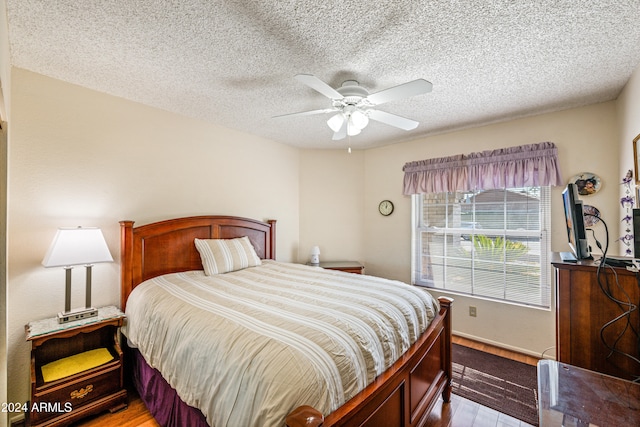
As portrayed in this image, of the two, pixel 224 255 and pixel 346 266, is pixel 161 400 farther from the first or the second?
pixel 346 266

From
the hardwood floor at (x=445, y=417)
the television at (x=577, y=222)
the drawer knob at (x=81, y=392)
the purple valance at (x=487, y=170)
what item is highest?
the purple valance at (x=487, y=170)

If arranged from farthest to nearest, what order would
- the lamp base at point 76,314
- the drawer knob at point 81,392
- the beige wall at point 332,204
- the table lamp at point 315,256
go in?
the beige wall at point 332,204, the table lamp at point 315,256, the lamp base at point 76,314, the drawer knob at point 81,392

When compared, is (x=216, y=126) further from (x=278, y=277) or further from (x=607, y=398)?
(x=607, y=398)

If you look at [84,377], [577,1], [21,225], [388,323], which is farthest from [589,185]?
[21,225]

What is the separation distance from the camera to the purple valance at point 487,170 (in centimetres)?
281

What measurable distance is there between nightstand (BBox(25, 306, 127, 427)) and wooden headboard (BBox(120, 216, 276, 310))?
359mm

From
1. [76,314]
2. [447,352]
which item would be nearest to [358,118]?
[447,352]

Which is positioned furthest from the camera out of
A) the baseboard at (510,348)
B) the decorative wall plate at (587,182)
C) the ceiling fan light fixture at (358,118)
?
the baseboard at (510,348)

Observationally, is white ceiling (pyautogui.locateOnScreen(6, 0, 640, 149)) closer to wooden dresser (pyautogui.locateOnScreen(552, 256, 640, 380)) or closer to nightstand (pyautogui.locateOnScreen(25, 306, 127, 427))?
wooden dresser (pyautogui.locateOnScreen(552, 256, 640, 380))

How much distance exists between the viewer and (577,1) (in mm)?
1383

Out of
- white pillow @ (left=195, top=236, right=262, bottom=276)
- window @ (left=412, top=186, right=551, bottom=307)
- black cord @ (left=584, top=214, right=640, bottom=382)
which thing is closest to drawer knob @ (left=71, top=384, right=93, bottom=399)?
white pillow @ (left=195, top=236, right=262, bottom=276)

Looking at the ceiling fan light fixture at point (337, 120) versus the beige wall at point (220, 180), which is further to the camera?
the ceiling fan light fixture at point (337, 120)

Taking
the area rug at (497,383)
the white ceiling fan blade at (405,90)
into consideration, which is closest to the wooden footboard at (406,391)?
the area rug at (497,383)

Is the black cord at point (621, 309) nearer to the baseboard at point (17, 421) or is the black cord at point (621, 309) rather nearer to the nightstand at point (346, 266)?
the nightstand at point (346, 266)
